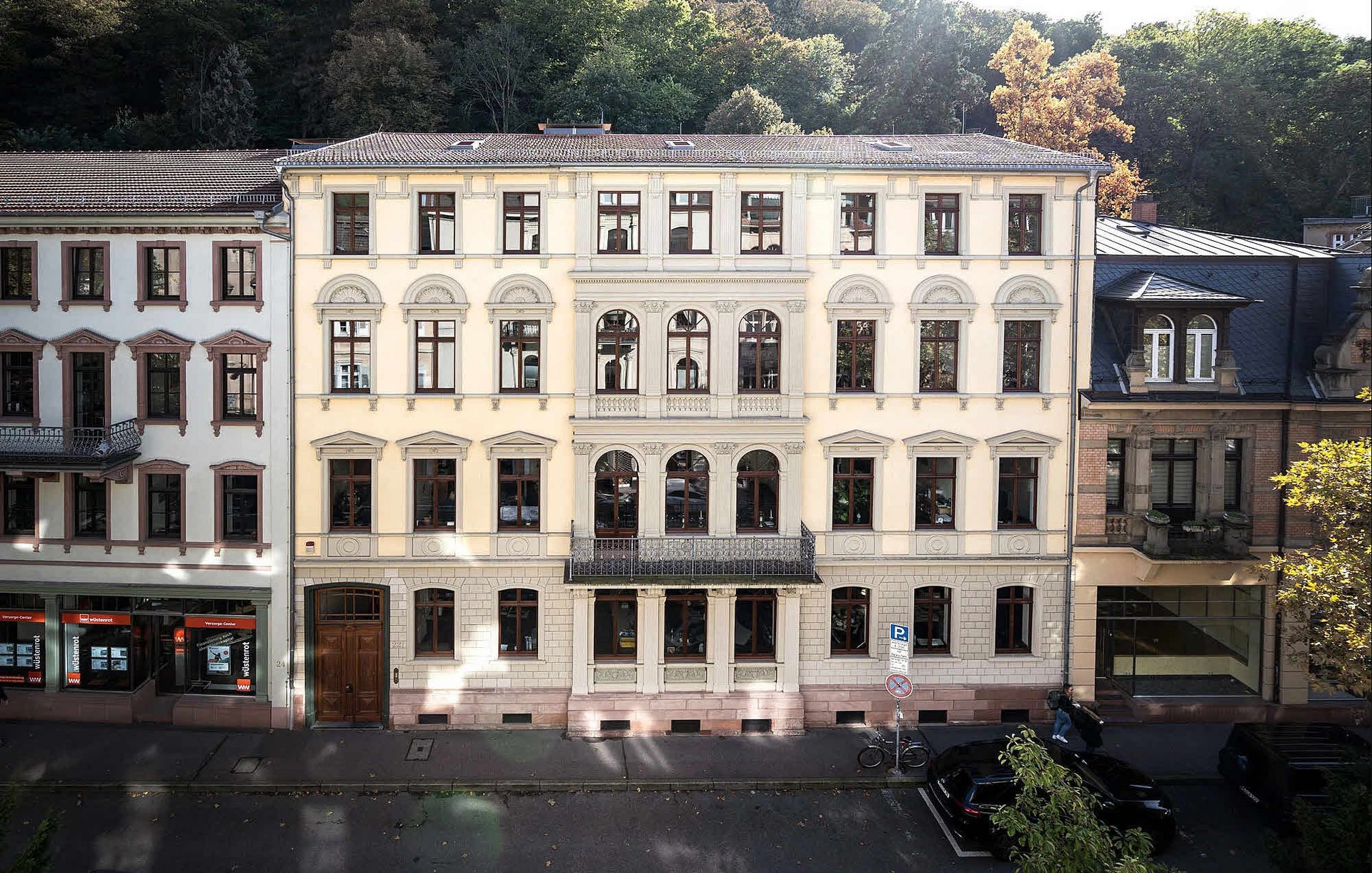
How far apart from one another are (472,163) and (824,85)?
3745 cm

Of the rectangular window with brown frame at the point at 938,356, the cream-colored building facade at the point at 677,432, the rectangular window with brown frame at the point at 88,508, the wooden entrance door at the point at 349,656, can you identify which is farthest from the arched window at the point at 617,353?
the rectangular window with brown frame at the point at 88,508

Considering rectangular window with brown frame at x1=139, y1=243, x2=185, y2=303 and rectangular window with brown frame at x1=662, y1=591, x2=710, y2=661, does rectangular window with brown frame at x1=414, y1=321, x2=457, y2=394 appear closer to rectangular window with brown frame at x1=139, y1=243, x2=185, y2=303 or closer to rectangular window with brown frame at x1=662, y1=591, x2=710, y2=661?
rectangular window with brown frame at x1=139, y1=243, x2=185, y2=303

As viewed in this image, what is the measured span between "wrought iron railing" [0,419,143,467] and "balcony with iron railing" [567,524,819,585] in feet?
35.7

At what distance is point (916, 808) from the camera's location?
17.8 meters

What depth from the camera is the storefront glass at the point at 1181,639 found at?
21734mm

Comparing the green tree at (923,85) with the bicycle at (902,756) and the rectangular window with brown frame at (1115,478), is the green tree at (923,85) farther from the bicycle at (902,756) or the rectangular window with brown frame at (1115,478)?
the bicycle at (902,756)

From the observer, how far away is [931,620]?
21.5 metres

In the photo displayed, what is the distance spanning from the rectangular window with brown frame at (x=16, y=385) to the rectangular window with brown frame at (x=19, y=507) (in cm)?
163

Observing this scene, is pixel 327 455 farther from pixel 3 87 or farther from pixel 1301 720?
pixel 3 87

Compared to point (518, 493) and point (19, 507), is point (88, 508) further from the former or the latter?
point (518, 493)

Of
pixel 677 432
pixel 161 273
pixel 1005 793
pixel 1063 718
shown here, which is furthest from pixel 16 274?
pixel 1063 718

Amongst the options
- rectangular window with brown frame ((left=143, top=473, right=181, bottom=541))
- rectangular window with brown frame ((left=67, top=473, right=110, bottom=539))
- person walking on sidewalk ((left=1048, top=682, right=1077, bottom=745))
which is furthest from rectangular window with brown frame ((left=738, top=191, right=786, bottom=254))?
rectangular window with brown frame ((left=67, top=473, right=110, bottom=539))

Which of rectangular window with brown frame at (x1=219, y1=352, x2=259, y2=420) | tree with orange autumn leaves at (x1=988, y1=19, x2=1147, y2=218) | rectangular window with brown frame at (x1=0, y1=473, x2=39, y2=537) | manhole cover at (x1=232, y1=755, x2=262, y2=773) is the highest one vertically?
tree with orange autumn leaves at (x1=988, y1=19, x2=1147, y2=218)

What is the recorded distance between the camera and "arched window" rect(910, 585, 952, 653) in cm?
2139
